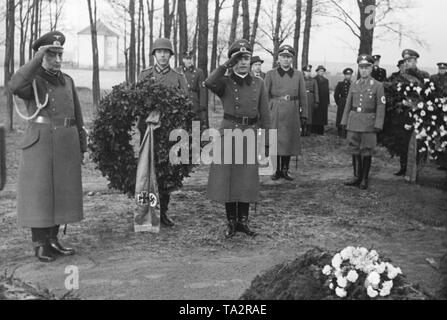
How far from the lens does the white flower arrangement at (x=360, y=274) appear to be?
3.08 metres

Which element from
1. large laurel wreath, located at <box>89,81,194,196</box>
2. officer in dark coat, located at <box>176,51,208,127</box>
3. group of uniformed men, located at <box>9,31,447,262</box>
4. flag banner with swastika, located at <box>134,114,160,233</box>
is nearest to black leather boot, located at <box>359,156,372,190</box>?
group of uniformed men, located at <box>9,31,447,262</box>

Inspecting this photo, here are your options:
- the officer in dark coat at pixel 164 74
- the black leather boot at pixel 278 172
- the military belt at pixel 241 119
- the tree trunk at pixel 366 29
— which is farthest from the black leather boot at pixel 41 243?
the tree trunk at pixel 366 29

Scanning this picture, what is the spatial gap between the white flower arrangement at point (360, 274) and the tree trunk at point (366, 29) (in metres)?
13.7

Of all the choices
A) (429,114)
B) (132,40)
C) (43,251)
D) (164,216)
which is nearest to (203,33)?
(429,114)

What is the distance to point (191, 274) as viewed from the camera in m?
5.48

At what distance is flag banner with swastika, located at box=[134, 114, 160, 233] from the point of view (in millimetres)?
6922

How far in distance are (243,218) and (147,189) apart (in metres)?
1.16

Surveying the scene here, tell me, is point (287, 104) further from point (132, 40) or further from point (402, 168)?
point (132, 40)

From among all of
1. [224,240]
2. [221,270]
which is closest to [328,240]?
[224,240]

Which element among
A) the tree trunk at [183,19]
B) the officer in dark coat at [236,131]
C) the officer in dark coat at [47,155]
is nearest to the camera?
the officer in dark coat at [47,155]

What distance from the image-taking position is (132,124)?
7129 mm

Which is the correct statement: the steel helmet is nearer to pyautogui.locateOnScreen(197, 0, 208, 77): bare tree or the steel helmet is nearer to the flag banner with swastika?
the flag banner with swastika

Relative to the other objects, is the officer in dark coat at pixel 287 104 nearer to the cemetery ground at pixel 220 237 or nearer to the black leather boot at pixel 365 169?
the cemetery ground at pixel 220 237
